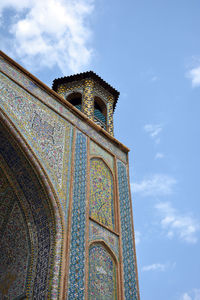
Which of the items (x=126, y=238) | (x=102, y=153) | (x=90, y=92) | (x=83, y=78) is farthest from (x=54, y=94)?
(x=126, y=238)

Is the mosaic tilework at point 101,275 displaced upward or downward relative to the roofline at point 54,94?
downward

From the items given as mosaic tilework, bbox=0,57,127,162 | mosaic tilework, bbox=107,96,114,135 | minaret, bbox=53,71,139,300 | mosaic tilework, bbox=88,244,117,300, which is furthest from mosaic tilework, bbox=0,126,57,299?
mosaic tilework, bbox=107,96,114,135

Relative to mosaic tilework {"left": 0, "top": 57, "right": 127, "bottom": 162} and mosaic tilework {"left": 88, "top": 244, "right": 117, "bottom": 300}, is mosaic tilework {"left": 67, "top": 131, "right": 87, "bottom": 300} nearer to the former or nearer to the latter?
mosaic tilework {"left": 88, "top": 244, "right": 117, "bottom": 300}

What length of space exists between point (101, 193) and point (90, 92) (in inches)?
118

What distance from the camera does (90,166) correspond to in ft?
18.6

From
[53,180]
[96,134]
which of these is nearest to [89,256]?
[53,180]

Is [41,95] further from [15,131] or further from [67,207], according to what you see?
[67,207]

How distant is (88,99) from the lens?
7531 mm

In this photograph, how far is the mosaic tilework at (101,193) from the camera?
5.12m

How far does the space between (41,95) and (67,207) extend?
1.95 meters

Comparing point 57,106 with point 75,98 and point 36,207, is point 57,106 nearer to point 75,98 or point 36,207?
point 36,207

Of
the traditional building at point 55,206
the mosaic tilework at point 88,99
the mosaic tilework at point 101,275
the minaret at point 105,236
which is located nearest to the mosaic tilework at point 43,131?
the traditional building at point 55,206

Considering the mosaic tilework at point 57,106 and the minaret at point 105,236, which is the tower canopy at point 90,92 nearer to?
the minaret at point 105,236

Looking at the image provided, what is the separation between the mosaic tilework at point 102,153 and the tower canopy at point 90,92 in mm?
1491
